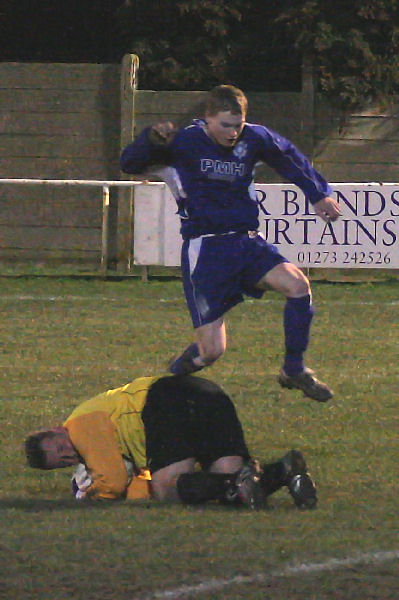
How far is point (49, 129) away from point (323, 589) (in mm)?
15124

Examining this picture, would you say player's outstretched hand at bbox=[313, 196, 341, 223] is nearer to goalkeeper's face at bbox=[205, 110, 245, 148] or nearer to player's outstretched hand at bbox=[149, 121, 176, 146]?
goalkeeper's face at bbox=[205, 110, 245, 148]

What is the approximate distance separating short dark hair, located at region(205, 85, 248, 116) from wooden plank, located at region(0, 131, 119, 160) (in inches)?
480

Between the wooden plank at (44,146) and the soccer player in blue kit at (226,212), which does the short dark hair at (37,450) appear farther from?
the wooden plank at (44,146)

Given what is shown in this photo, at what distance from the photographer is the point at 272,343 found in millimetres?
12555

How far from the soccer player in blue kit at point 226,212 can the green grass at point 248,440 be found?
69cm

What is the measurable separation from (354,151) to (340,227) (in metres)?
2.70

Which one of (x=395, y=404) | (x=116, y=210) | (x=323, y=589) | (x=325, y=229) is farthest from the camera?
(x=116, y=210)

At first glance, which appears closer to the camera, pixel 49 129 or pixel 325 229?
pixel 325 229

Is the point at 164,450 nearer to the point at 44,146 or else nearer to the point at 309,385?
the point at 309,385

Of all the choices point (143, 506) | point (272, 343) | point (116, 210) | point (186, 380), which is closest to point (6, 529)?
point (143, 506)

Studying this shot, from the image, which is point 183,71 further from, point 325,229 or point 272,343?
point 272,343

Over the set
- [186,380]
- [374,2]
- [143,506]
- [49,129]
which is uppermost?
[374,2]

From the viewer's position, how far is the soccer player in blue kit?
25.2 ft

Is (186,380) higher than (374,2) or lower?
lower
